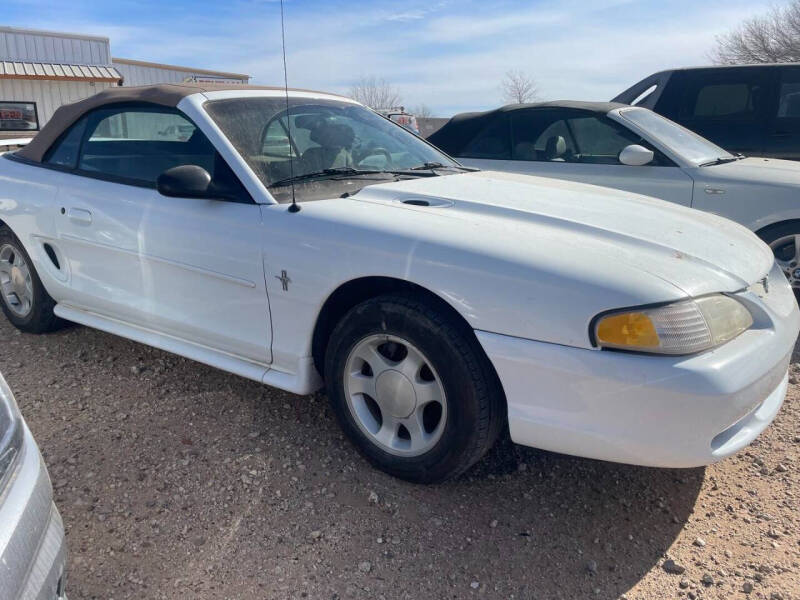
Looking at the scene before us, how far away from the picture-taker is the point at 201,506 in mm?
2559

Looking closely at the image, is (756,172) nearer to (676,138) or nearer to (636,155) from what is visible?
(676,138)

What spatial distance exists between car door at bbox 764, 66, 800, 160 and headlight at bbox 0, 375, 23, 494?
6.42m

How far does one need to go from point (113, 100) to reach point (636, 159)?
11.8 feet

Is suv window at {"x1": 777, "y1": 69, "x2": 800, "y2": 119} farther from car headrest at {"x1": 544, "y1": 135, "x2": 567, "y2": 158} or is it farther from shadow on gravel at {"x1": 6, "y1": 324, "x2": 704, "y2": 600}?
shadow on gravel at {"x1": 6, "y1": 324, "x2": 704, "y2": 600}

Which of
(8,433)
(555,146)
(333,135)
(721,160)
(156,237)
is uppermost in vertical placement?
(333,135)

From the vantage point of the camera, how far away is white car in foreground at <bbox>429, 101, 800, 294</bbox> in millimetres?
4777

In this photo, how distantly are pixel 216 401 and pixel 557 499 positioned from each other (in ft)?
5.65

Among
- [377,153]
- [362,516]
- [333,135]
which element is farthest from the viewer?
[377,153]

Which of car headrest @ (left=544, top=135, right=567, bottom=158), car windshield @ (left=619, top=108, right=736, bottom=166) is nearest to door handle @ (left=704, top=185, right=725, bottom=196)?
car windshield @ (left=619, top=108, right=736, bottom=166)

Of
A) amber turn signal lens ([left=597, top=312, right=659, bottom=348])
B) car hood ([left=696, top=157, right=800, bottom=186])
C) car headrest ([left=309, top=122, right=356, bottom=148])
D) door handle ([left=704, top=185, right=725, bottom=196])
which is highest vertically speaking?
car headrest ([left=309, top=122, right=356, bottom=148])

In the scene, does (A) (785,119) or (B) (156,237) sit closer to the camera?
(B) (156,237)

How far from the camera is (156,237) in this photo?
123 inches

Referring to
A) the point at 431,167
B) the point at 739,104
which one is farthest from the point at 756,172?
the point at 431,167

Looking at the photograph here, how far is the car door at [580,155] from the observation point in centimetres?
511
